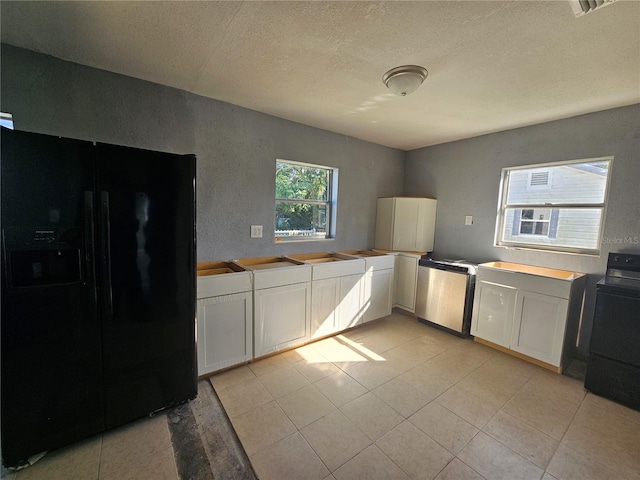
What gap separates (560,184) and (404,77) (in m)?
2.25

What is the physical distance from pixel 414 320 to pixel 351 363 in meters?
1.46

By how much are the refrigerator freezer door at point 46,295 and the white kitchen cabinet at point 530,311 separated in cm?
339

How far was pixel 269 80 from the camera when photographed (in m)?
2.03

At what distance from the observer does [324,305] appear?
9.25 feet

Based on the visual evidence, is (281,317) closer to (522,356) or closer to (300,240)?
(300,240)

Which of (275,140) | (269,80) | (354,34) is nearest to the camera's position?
(354,34)

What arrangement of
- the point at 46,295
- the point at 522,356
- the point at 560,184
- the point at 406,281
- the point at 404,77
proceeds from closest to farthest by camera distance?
the point at 46,295 < the point at 404,77 < the point at 522,356 < the point at 560,184 < the point at 406,281

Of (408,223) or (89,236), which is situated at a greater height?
(408,223)

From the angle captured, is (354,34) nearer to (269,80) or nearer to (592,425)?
(269,80)

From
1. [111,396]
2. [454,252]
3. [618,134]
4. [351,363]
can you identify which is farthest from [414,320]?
[111,396]

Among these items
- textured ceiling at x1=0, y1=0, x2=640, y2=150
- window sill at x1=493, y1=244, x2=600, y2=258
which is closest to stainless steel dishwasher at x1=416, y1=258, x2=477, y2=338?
window sill at x1=493, y1=244, x2=600, y2=258

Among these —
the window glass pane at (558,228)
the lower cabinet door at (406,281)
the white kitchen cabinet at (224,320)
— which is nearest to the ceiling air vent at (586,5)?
the window glass pane at (558,228)

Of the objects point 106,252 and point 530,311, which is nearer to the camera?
point 106,252

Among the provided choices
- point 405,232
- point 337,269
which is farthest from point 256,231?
point 405,232
